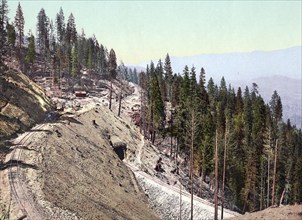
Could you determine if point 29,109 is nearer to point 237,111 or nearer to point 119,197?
point 119,197

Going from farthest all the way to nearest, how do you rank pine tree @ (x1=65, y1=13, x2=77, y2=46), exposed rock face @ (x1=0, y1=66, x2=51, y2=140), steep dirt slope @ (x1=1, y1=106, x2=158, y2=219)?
pine tree @ (x1=65, y1=13, x2=77, y2=46)
exposed rock face @ (x1=0, y1=66, x2=51, y2=140)
steep dirt slope @ (x1=1, y1=106, x2=158, y2=219)

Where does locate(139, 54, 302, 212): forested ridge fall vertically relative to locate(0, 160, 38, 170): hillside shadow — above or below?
below

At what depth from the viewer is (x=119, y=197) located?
136ft

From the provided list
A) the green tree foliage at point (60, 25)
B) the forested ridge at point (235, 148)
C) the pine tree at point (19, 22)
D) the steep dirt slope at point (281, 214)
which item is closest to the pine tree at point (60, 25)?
the green tree foliage at point (60, 25)

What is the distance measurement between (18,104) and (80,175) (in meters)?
19.0

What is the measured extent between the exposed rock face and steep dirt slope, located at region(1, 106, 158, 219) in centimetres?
356

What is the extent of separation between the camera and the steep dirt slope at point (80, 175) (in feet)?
99.1

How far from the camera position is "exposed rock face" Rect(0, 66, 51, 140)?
149 feet

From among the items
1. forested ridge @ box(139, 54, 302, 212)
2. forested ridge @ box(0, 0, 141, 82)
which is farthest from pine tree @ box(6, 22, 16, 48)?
forested ridge @ box(139, 54, 302, 212)

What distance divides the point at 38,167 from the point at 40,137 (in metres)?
9.12

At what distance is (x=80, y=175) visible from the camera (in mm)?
39250

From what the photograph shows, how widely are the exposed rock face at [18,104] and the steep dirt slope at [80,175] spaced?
3.56 metres

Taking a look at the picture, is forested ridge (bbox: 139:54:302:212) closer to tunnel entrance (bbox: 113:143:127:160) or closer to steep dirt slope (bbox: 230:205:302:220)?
tunnel entrance (bbox: 113:143:127:160)

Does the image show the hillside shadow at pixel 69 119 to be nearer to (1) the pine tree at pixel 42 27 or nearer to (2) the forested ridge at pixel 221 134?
(2) the forested ridge at pixel 221 134
